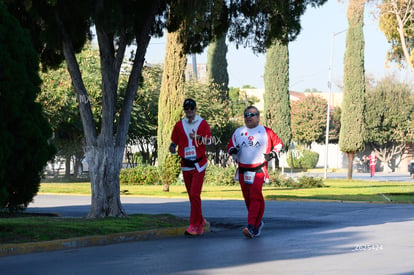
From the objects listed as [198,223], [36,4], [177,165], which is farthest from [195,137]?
[177,165]

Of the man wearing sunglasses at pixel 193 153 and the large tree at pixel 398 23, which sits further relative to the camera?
the large tree at pixel 398 23

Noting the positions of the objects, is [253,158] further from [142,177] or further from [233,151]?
[142,177]

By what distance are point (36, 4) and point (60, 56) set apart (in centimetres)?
239

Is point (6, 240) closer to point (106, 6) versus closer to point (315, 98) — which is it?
point (106, 6)

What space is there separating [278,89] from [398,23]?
17.7m

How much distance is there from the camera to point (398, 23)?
35719 millimetres

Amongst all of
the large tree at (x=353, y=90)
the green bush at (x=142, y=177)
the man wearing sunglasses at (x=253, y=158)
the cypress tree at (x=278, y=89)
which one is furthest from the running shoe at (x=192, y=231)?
the cypress tree at (x=278, y=89)

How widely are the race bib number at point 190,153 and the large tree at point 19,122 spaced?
7.53 ft

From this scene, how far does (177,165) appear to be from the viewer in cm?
3128

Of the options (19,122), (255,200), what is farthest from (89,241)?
(255,200)

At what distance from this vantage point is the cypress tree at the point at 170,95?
3069 cm

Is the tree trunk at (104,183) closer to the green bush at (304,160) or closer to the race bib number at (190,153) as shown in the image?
the race bib number at (190,153)

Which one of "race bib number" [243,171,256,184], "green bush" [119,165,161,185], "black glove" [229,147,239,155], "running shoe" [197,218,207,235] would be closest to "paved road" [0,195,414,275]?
"running shoe" [197,218,207,235]

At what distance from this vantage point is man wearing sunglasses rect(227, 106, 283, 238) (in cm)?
1383
